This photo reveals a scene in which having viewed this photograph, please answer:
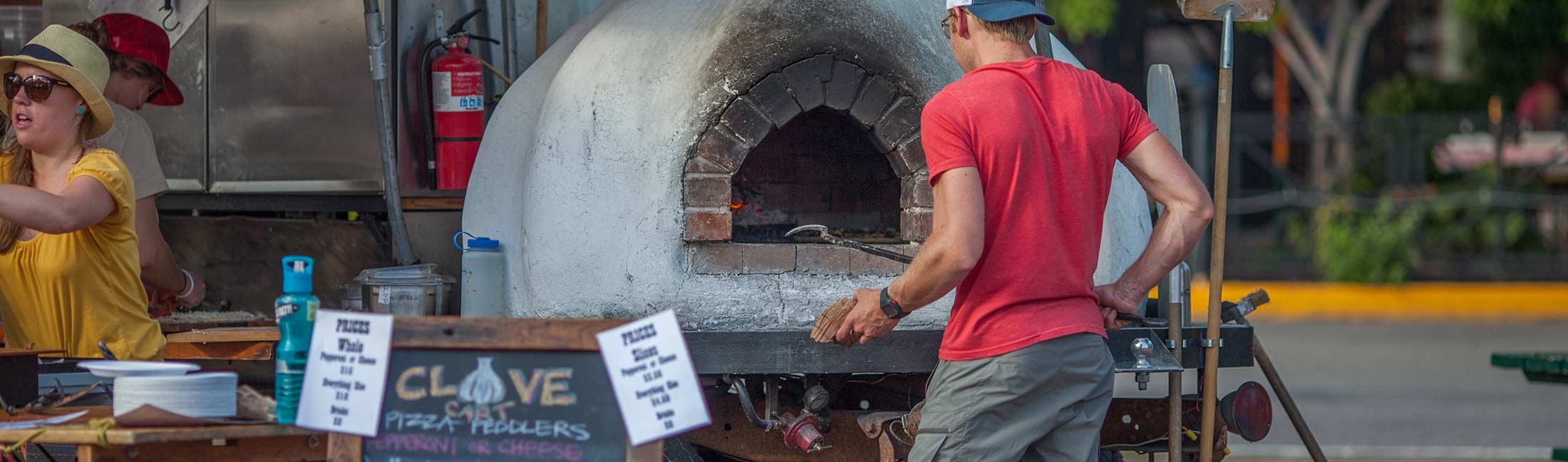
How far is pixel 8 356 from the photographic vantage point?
3844mm

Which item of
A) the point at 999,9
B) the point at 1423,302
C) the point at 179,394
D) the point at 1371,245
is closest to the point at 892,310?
the point at 999,9

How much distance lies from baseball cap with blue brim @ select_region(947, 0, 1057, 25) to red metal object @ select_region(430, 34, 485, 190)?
7.55 ft

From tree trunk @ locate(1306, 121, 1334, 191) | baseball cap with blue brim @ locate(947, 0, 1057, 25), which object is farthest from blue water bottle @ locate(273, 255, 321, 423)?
tree trunk @ locate(1306, 121, 1334, 191)

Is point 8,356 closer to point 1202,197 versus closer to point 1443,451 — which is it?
point 1202,197

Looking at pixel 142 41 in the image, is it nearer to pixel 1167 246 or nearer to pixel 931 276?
pixel 931 276

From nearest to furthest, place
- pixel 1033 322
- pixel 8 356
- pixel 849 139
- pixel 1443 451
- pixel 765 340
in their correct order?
pixel 1033 322 → pixel 8 356 → pixel 765 340 → pixel 849 139 → pixel 1443 451

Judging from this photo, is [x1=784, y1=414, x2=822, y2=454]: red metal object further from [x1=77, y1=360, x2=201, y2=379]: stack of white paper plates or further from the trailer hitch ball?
[x1=77, y1=360, x2=201, y2=379]: stack of white paper plates

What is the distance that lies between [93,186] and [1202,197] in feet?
8.29

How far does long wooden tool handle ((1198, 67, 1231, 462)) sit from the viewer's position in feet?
13.6

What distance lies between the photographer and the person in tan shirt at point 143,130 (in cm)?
504

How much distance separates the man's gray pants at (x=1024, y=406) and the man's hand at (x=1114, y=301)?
22cm

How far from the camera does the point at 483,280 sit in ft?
16.6

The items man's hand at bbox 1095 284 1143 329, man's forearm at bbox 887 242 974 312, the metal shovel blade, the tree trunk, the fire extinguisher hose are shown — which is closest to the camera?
man's forearm at bbox 887 242 974 312

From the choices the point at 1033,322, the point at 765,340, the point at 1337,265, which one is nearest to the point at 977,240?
the point at 1033,322
